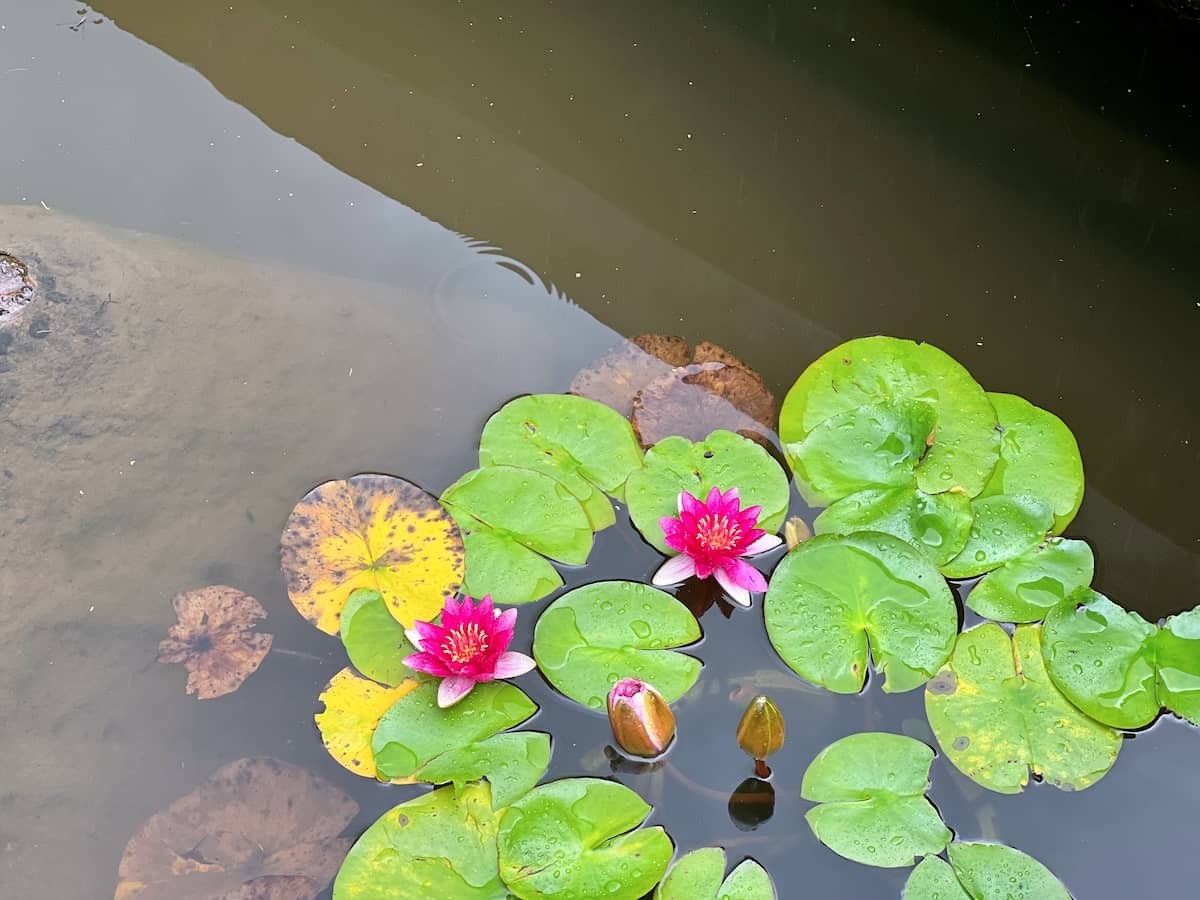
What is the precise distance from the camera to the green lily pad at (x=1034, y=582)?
199 cm

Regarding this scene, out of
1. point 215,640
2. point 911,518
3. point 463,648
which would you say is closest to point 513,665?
point 463,648

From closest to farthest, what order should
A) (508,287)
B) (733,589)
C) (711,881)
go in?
(711,881), (733,589), (508,287)

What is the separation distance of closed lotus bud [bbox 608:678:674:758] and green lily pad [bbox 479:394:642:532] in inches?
18.2

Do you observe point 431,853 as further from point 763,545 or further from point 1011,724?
point 1011,724

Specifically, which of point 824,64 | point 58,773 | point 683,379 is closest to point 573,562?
point 683,379

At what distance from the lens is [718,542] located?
1982 millimetres

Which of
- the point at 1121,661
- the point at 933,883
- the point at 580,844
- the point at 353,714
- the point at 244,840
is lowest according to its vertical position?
the point at 244,840

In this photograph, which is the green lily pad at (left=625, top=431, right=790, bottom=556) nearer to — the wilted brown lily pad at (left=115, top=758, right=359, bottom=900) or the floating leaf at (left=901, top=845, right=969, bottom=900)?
the floating leaf at (left=901, top=845, right=969, bottom=900)

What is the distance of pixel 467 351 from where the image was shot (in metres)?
2.51

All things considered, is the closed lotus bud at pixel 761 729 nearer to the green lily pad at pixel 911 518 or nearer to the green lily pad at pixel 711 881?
the green lily pad at pixel 711 881

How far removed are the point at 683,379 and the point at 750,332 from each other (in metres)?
0.36

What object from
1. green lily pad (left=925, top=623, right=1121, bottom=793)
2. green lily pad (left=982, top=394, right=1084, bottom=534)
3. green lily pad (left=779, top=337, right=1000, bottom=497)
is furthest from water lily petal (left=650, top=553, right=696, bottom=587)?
green lily pad (left=982, top=394, right=1084, bottom=534)

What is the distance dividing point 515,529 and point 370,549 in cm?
31

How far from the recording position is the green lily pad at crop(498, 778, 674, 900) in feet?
5.37
